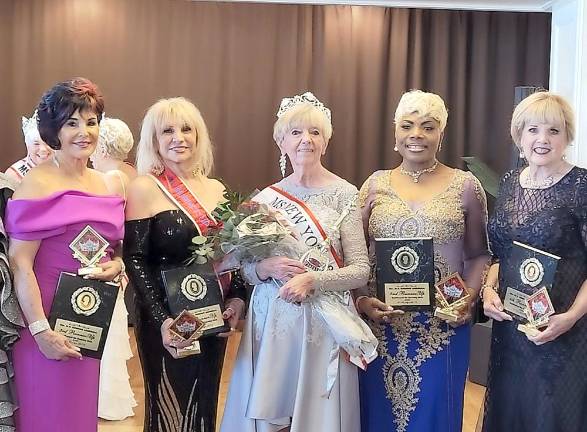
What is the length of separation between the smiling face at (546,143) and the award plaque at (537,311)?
1.22 feet

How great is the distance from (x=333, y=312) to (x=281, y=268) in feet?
0.67

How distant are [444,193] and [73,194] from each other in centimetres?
113

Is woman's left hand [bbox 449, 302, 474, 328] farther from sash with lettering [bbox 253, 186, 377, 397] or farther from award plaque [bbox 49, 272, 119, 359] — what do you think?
award plaque [bbox 49, 272, 119, 359]


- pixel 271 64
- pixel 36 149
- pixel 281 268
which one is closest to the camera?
pixel 281 268

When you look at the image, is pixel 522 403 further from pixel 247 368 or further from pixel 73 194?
pixel 73 194

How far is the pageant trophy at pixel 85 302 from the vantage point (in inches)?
79.0

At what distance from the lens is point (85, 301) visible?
6.63ft

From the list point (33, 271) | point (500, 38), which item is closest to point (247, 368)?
point (33, 271)

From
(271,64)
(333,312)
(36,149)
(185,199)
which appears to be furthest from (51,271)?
(271,64)

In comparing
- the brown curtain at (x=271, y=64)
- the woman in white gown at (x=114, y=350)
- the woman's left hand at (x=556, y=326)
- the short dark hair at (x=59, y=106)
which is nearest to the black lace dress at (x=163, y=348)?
the short dark hair at (x=59, y=106)

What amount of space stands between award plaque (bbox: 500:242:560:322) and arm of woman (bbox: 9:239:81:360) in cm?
122

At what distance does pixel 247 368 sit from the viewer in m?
2.28

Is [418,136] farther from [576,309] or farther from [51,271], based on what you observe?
[51,271]

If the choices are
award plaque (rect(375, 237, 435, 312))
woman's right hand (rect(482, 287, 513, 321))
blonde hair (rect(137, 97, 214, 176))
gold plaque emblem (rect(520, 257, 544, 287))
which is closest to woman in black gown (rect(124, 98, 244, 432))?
blonde hair (rect(137, 97, 214, 176))
